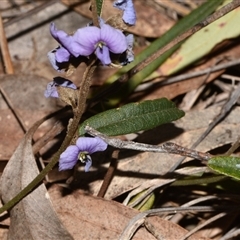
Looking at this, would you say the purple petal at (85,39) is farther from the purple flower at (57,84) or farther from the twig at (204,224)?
the twig at (204,224)

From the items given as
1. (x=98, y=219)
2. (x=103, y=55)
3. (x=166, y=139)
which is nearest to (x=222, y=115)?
(x=166, y=139)

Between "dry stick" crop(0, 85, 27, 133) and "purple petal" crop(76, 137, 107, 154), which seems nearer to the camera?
"purple petal" crop(76, 137, 107, 154)

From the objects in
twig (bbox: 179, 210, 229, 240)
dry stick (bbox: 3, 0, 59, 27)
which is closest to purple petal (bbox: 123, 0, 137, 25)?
twig (bbox: 179, 210, 229, 240)

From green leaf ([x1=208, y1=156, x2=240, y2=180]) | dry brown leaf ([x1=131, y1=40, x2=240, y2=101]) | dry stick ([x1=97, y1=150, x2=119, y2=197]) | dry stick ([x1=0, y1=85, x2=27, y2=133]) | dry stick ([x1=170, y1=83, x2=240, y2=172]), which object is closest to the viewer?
green leaf ([x1=208, y1=156, x2=240, y2=180])

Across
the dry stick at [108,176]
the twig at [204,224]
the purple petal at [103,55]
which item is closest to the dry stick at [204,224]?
the twig at [204,224]

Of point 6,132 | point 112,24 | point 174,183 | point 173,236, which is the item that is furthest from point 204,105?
point 112,24

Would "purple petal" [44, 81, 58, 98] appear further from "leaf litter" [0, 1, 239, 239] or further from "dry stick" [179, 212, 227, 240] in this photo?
"dry stick" [179, 212, 227, 240]
